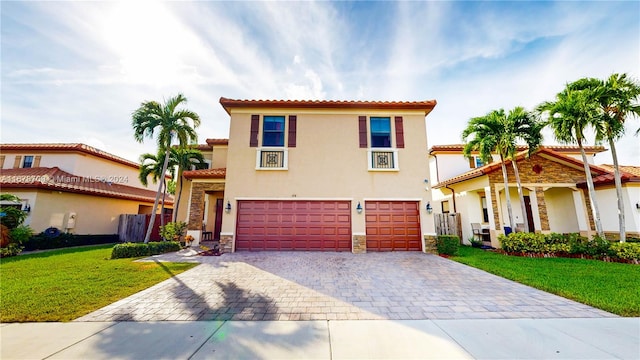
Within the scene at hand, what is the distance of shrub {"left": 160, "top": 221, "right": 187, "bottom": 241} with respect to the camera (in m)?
12.0

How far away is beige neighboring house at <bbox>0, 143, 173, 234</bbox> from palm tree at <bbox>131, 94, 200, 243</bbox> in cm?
641

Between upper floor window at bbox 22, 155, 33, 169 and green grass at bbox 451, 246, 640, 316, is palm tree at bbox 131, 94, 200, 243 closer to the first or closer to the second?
upper floor window at bbox 22, 155, 33, 169

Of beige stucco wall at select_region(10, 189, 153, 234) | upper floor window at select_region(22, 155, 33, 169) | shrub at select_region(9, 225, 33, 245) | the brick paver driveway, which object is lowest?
the brick paver driveway

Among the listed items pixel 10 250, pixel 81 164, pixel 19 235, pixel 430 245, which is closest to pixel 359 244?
pixel 430 245

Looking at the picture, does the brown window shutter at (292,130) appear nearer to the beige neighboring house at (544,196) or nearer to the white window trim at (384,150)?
the white window trim at (384,150)


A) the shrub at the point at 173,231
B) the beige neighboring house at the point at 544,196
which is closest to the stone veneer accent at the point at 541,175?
the beige neighboring house at the point at 544,196

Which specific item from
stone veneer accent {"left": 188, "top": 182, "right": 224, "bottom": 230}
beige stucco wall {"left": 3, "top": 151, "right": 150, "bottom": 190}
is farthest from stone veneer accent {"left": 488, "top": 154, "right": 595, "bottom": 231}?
beige stucco wall {"left": 3, "top": 151, "right": 150, "bottom": 190}

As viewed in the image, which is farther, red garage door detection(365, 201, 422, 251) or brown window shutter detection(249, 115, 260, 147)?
brown window shutter detection(249, 115, 260, 147)

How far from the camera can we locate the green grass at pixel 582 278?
4633 millimetres

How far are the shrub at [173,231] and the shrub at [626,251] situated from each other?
19192mm

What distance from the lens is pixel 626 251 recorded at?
8711 millimetres

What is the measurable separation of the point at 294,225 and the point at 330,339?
756 centimetres

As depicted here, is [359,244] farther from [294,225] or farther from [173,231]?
[173,231]

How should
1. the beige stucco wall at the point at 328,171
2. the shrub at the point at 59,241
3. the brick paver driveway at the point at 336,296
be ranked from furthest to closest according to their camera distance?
1. the shrub at the point at 59,241
2. the beige stucco wall at the point at 328,171
3. the brick paver driveway at the point at 336,296
